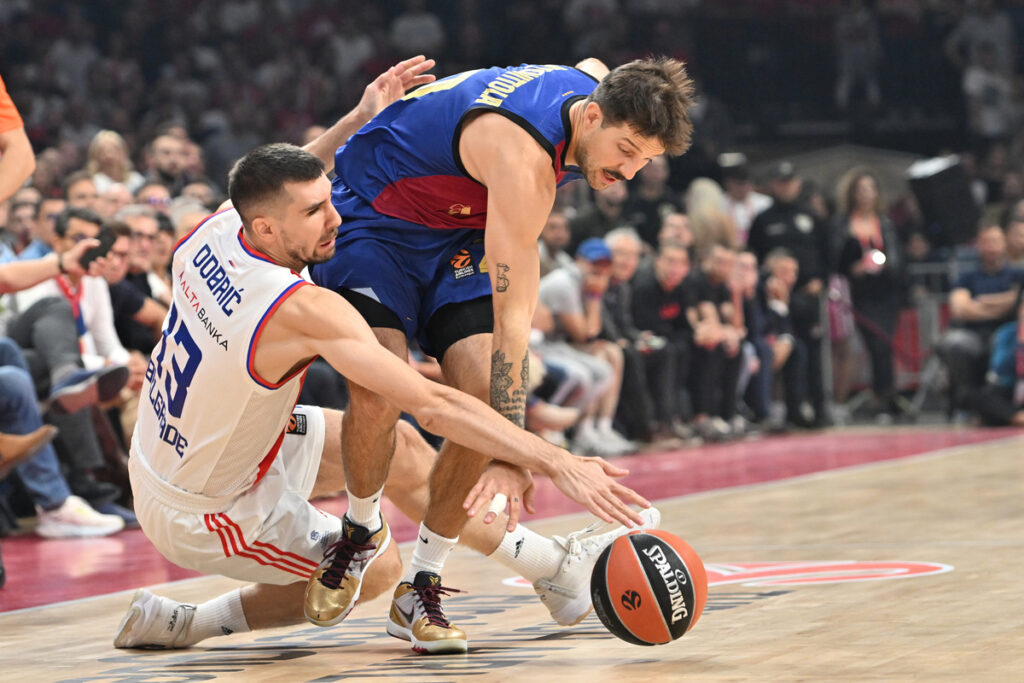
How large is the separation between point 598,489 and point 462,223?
49.5 inches

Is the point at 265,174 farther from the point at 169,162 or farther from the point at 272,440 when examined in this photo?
the point at 169,162

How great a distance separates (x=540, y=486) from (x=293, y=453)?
15.7 feet

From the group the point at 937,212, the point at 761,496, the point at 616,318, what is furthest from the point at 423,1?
the point at 761,496

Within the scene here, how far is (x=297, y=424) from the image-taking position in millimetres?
4344

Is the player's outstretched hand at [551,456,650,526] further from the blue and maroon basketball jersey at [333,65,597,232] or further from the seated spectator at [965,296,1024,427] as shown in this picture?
the seated spectator at [965,296,1024,427]

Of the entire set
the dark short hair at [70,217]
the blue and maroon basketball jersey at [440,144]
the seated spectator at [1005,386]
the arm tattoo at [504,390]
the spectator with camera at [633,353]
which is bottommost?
the seated spectator at [1005,386]

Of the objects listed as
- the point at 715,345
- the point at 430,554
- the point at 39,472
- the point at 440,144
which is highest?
the point at 440,144

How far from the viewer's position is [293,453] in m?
4.30

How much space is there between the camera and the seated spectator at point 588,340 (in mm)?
10539

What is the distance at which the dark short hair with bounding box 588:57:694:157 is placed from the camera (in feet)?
12.7

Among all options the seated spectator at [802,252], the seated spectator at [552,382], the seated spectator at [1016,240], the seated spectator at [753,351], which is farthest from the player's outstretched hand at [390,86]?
the seated spectator at [1016,240]

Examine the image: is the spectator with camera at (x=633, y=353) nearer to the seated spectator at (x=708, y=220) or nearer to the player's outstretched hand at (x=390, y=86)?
the seated spectator at (x=708, y=220)

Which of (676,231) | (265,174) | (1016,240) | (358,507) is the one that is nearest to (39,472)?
(358,507)

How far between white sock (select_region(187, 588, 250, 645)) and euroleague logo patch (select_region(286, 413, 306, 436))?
0.49 metres
